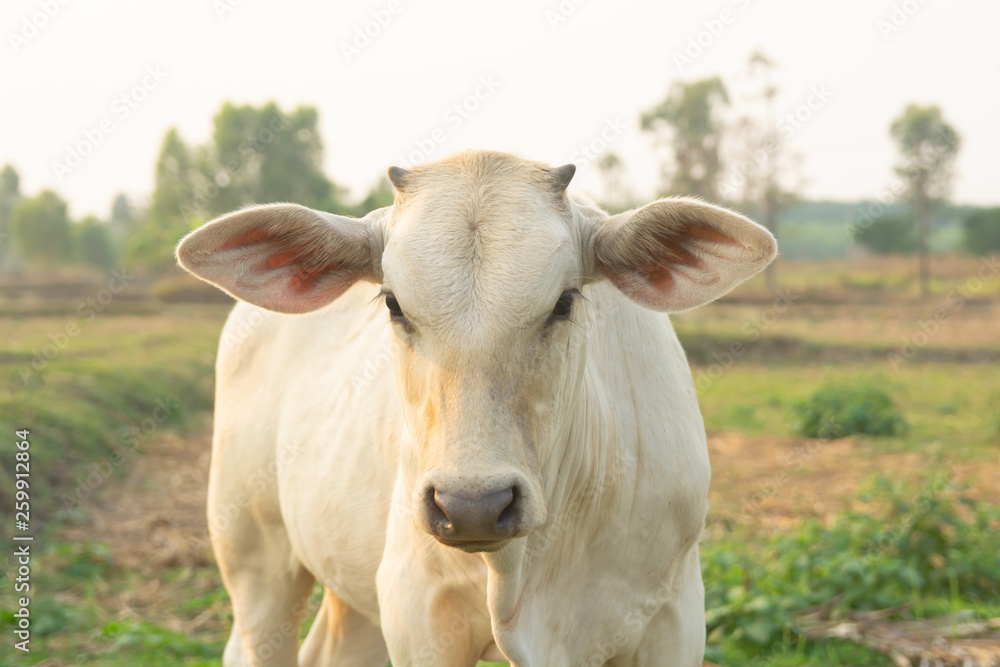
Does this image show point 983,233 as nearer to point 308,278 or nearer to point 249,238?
point 308,278

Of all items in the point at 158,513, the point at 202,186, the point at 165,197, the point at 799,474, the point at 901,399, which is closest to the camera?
the point at 158,513

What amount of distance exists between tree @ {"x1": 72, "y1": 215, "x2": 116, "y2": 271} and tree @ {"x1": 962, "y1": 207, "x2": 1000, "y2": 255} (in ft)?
113

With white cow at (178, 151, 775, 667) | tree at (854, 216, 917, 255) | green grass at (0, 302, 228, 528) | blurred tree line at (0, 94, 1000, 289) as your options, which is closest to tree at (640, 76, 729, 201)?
blurred tree line at (0, 94, 1000, 289)

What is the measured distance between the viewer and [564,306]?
230 cm

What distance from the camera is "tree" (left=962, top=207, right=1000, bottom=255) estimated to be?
3534 centimetres

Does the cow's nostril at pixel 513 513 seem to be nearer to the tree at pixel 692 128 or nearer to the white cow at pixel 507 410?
the white cow at pixel 507 410

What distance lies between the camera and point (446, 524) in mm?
1981

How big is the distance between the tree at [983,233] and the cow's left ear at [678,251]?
37.7 m

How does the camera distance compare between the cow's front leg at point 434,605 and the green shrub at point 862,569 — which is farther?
the green shrub at point 862,569

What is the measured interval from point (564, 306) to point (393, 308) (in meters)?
0.45

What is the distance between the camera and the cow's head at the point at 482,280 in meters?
2.03

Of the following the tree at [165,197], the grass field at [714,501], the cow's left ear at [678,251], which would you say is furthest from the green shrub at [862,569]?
the tree at [165,197]

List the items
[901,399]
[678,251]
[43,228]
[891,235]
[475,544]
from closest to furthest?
[475,544], [678,251], [901,399], [43,228], [891,235]

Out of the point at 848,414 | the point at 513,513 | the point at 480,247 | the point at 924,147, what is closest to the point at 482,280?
the point at 480,247
